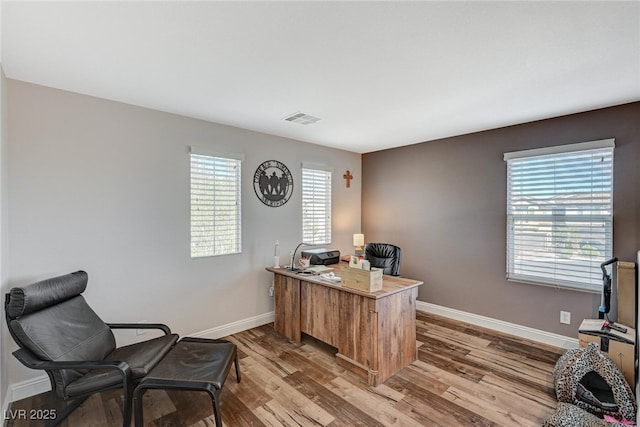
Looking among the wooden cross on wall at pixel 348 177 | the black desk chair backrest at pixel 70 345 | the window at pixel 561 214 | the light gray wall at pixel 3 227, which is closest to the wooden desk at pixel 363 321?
the black desk chair backrest at pixel 70 345

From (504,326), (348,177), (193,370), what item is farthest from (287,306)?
(504,326)

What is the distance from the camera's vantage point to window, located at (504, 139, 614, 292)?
2.99 m

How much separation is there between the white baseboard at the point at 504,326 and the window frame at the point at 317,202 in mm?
1792

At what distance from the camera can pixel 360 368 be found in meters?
2.67

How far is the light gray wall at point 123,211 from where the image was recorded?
2402 mm

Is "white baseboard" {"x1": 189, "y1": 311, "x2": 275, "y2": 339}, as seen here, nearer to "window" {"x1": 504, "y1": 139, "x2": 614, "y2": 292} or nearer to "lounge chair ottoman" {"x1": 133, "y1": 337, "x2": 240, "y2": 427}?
"lounge chair ottoman" {"x1": 133, "y1": 337, "x2": 240, "y2": 427}

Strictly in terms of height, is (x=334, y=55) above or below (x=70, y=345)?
above

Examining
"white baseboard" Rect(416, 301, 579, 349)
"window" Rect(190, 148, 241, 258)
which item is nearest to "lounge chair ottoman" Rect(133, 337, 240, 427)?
"window" Rect(190, 148, 241, 258)

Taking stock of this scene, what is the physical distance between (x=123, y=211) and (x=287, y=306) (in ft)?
6.46

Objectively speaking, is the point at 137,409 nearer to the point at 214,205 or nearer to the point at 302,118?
the point at 214,205

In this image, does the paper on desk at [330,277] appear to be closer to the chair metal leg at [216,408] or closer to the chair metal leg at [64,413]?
the chair metal leg at [216,408]

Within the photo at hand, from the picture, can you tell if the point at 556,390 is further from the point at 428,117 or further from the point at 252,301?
the point at 252,301

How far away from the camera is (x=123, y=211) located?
285 centimetres

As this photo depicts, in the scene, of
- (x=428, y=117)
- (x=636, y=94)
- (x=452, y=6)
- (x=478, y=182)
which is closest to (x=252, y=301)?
(x=428, y=117)
